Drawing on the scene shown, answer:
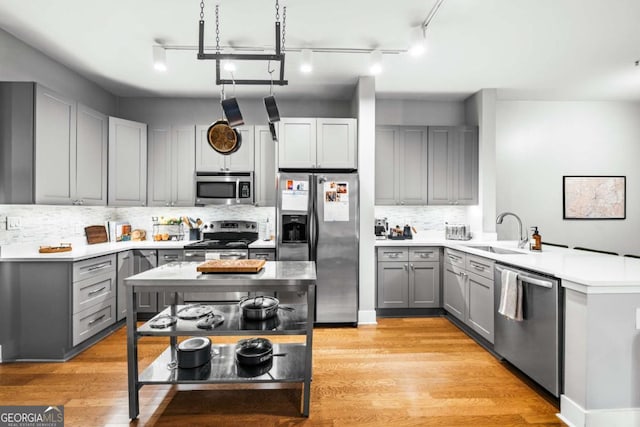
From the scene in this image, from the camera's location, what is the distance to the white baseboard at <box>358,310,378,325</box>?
3984 millimetres

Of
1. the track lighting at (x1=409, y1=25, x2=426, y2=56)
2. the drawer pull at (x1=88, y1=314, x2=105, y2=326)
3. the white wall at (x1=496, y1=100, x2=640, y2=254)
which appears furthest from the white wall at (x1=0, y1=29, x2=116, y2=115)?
the white wall at (x1=496, y1=100, x2=640, y2=254)

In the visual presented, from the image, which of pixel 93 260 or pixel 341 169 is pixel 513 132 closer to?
pixel 341 169

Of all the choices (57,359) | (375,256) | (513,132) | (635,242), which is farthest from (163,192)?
(635,242)

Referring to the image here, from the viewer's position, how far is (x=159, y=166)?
14.5 ft

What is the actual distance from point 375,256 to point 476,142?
210cm

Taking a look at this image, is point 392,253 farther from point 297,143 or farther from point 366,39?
point 366,39

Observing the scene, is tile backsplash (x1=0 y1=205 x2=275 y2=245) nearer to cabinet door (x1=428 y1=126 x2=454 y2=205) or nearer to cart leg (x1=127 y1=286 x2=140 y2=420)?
cart leg (x1=127 y1=286 x2=140 y2=420)

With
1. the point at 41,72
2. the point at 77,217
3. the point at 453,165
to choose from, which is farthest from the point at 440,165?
the point at 41,72

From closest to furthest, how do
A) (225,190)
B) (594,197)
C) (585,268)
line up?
(585,268) < (225,190) < (594,197)

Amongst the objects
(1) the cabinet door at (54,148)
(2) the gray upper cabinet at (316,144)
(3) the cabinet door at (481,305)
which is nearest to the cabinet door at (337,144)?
(2) the gray upper cabinet at (316,144)

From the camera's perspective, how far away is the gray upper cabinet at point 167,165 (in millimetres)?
4406

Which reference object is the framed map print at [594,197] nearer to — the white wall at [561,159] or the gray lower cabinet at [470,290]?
the white wall at [561,159]

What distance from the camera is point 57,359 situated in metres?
2.93

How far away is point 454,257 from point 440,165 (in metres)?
1.34
